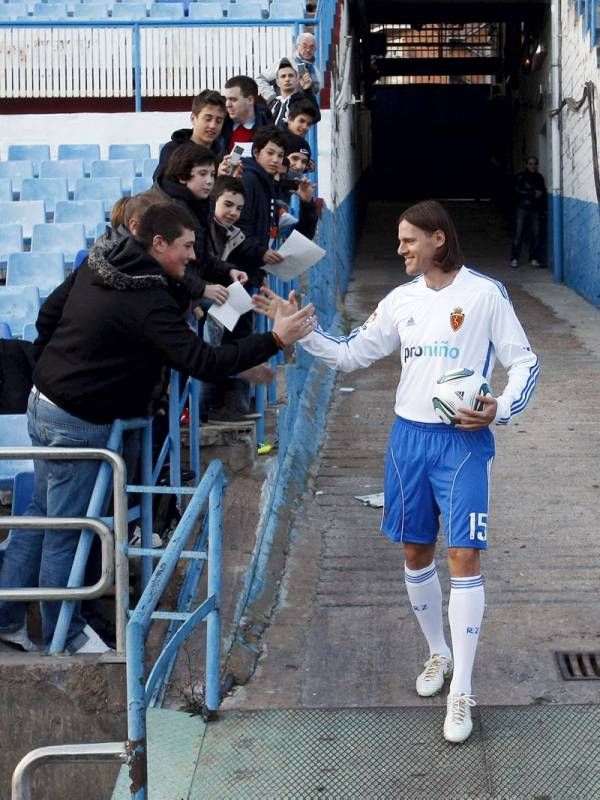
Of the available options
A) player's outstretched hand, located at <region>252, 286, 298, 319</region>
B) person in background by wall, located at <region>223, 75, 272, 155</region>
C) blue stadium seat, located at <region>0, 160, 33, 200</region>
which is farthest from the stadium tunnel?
player's outstretched hand, located at <region>252, 286, 298, 319</region>

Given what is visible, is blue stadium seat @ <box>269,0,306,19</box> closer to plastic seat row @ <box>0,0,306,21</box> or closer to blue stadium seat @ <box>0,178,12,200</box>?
plastic seat row @ <box>0,0,306,21</box>

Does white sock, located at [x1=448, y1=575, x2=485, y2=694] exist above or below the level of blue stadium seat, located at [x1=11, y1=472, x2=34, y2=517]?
below

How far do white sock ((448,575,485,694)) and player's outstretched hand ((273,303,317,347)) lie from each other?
1.09 meters

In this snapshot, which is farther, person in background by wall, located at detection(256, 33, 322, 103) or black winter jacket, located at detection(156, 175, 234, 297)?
person in background by wall, located at detection(256, 33, 322, 103)

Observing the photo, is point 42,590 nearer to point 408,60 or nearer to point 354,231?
point 354,231

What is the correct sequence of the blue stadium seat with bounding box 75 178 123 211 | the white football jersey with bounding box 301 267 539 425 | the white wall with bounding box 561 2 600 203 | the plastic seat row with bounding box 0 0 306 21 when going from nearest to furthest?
the white football jersey with bounding box 301 267 539 425
the blue stadium seat with bounding box 75 178 123 211
the white wall with bounding box 561 2 600 203
the plastic seat row with bounding box 0 0 306 21

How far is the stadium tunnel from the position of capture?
2712 cm

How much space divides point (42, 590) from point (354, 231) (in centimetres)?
1480

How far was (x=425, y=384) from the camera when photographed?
450 centimetres

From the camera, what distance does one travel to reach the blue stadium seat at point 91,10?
14914mm

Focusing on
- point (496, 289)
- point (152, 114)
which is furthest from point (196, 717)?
point (152, 114)

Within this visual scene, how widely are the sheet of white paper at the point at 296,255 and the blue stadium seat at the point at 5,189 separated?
5.30 metres

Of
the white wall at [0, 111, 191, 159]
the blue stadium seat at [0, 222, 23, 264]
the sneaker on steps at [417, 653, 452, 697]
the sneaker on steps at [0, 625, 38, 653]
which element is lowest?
the sneaker on steps at [417, 653, 452, 697]

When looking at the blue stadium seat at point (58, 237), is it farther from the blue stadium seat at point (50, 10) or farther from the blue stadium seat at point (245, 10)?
the blue stadium seat at point (50, 10)
